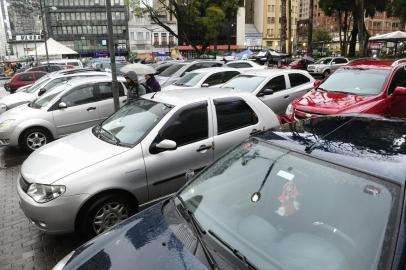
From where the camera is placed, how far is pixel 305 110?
268 inches

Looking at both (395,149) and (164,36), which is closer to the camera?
(395,149)

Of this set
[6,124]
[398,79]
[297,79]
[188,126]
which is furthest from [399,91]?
[6,124]

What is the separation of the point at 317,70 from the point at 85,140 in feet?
85.1

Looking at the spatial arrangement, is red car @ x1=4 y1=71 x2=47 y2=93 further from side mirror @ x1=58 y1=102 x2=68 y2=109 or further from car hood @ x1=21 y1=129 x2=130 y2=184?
car hood @ x1=21 y1=129 x2=130 y2=184

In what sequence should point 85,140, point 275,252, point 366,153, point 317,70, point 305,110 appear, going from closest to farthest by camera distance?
point 275,252
point 366,153
point 85,140
point 305,110
point 317,70

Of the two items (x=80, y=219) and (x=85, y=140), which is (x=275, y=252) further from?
(x=85, y=140)

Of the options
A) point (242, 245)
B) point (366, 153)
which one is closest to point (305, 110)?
point (366, 153)

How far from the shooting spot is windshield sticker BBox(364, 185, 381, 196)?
1.94 m

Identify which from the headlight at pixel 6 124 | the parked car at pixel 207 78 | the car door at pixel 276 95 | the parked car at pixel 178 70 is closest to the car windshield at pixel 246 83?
the car door at pixel 276 95

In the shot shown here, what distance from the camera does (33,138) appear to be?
25.9ft

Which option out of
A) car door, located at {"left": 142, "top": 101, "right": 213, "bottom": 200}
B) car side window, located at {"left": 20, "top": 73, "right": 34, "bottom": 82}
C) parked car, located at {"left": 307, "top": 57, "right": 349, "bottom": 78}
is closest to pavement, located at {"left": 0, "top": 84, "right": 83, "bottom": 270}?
Result: car door, located at {"left": 142, "top": 101, "right": 213, "bottom": 200}

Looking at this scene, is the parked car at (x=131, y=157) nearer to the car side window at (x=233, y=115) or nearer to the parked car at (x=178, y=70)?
the car side window at (x=233, y=115)

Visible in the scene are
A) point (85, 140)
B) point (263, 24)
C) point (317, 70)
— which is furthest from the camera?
point (263, 24)

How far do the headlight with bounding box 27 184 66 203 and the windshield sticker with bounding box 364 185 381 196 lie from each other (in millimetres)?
Result: 2894
